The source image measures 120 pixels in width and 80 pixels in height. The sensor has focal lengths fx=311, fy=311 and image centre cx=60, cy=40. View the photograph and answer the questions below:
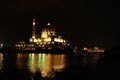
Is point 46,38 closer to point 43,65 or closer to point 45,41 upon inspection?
point 45,41

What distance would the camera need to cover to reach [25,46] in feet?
582

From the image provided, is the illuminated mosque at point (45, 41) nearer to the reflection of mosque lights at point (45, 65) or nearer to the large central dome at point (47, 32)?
the large central dome at point (47, 32)

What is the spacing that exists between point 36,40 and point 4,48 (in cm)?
1966

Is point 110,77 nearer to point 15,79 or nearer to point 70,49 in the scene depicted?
point 15,79

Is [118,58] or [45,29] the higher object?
[45,29]

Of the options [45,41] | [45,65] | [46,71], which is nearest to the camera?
[46,71]

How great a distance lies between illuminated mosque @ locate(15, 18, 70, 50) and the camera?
174 meters

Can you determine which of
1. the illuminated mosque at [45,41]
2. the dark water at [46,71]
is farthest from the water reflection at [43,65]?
the illuminated mosque at [45,41]

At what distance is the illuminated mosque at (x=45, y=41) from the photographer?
572 feet

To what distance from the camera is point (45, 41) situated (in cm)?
17775

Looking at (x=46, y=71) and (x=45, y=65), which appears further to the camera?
(x=45, y=65)

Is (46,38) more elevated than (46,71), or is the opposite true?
(46,38)

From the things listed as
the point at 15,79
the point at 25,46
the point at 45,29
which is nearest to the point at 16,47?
the point at 25,46

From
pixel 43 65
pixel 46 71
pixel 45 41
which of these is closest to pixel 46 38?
pixel 45 41
